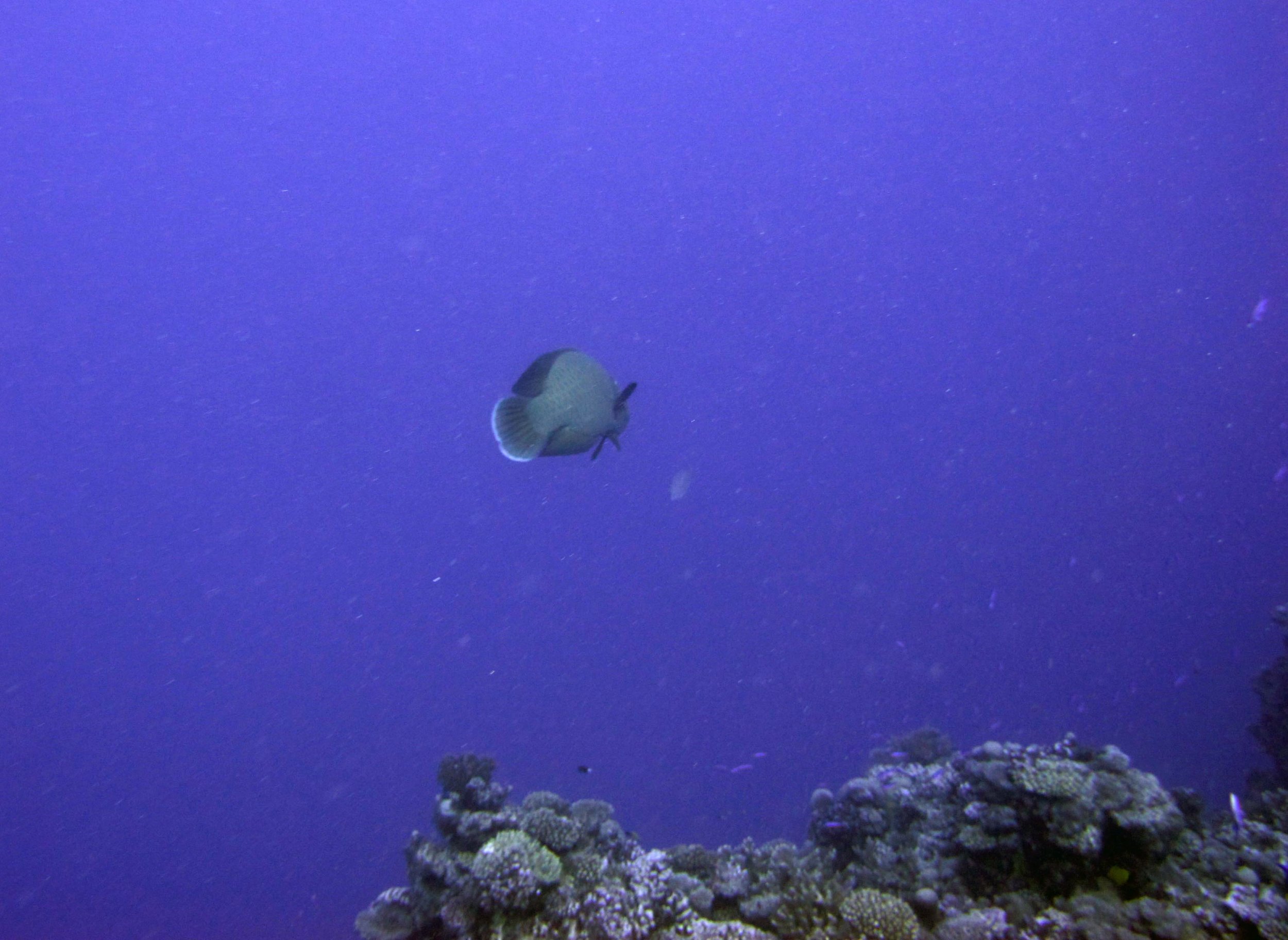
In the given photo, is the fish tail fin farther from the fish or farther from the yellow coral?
the yellow coral

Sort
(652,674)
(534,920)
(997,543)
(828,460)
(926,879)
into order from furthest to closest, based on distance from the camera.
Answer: (828,460), (997,543), (652,674), (926,879), (534,920)

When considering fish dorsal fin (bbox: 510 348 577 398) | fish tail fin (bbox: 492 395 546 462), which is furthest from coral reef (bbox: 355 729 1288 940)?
fish dorsal fin (bbox: 510 348 577 398)

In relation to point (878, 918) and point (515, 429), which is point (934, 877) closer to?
point (878, 918)

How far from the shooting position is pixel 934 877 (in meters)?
4.55

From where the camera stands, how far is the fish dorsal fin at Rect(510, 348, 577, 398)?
4.07m

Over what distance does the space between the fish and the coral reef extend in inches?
89.4

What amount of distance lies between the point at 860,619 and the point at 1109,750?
5151 centimetres

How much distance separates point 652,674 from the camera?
48.4m

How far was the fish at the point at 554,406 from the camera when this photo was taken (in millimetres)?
4086

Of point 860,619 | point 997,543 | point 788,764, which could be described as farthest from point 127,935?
point 997,543

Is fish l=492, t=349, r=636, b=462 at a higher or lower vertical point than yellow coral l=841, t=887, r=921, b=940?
higher

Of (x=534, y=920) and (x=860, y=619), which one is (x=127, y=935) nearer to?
(x=534, y=920)

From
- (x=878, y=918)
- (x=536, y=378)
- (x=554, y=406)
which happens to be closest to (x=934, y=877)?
(x=878, y=918)

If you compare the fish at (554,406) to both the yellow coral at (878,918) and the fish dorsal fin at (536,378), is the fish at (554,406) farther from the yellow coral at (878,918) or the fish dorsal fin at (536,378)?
the yellow coral at (878,918)
